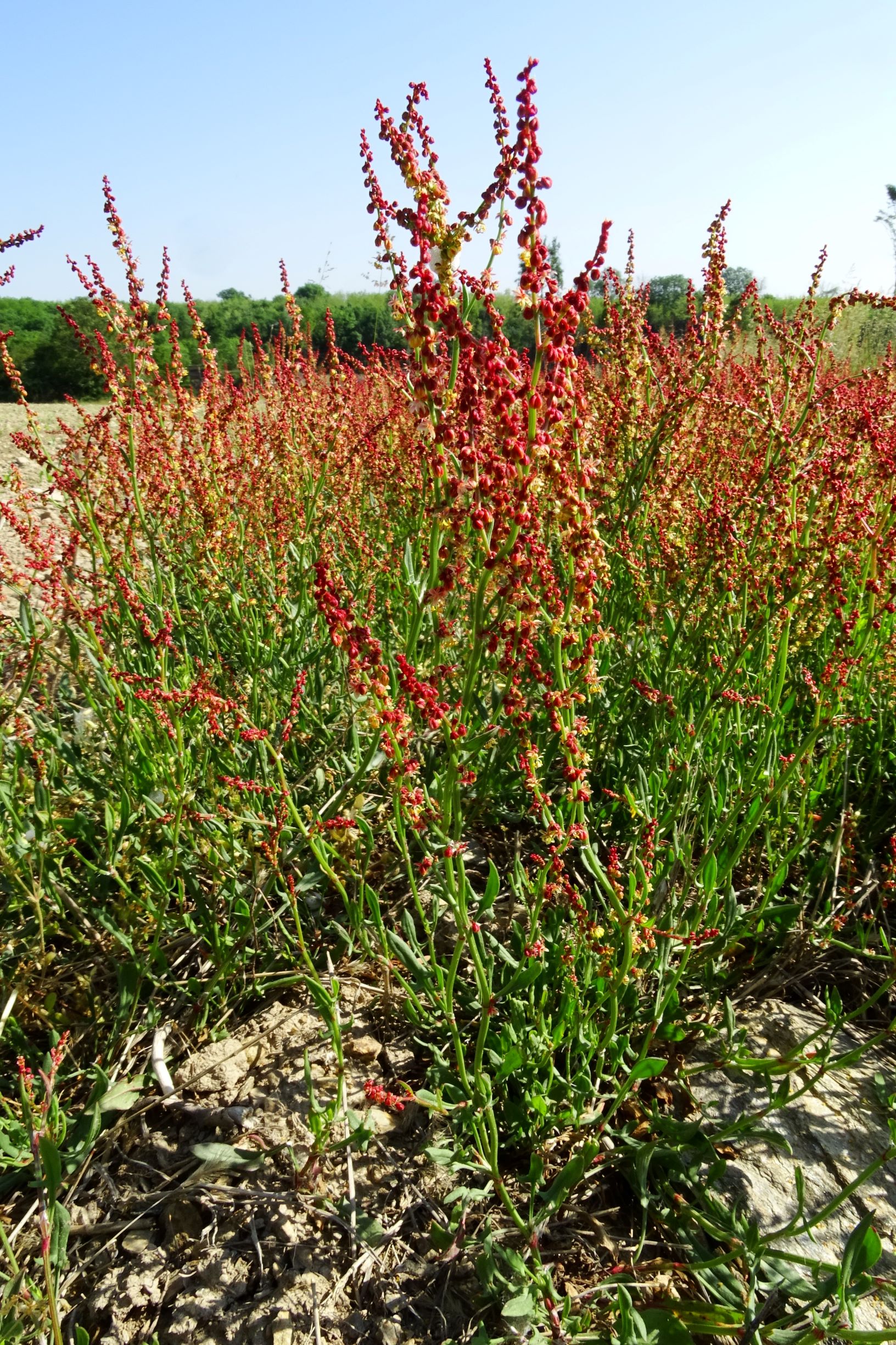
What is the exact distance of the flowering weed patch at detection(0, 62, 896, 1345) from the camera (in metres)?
1.42

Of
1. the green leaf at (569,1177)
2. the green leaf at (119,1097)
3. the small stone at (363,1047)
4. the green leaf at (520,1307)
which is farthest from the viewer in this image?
the small stone at (363,1047)

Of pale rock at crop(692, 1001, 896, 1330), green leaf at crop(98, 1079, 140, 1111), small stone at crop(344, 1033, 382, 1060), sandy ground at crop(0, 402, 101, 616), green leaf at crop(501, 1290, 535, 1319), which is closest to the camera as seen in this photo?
green leaf at crop(501, 1290, 535, 1319)

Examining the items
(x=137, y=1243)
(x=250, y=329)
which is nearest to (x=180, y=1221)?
(x=137, y=1243)

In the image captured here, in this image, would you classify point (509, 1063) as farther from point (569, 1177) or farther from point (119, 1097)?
point (119, 1097)

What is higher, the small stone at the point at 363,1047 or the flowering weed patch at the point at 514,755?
the flowering weed patch at the point at 514,755

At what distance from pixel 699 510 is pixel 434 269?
5.20 feet

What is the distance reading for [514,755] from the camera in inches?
94.6

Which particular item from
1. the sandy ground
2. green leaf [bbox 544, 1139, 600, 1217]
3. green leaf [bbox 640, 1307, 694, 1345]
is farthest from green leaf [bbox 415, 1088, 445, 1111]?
the sandy ground

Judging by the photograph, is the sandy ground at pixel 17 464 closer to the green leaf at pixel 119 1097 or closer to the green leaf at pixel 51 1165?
the green leaf at pixel 119 1097

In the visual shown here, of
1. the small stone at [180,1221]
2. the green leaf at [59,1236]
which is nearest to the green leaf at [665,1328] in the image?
the small stone at [180,1221]

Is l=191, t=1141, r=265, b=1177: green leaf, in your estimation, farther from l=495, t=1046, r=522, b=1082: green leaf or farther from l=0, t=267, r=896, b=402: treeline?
l=0, t=267, r=896, b=402: treeline

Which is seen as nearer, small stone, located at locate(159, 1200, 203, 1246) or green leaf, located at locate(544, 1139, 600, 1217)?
green leaf, located at locate(544, 1139, 600, 1217)

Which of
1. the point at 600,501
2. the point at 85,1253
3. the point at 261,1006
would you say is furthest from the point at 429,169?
the point at 85,1253

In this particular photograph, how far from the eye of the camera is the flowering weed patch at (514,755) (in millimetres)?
1423
